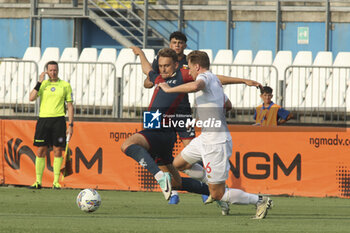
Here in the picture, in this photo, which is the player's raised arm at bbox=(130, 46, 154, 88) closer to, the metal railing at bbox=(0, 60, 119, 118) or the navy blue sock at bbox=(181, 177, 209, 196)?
the navy blue sock at bbox=(181, 177, 209, 196)

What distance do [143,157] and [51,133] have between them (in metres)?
5.06

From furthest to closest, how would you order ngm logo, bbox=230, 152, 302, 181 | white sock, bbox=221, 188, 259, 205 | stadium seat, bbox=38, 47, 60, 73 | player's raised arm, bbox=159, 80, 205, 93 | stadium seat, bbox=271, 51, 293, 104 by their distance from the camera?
stadium seat, bbox=38, 47, 60, 73
stadium seat, bbox=271, 51, 293, 104
ngm logo, bbox=230, 152, 302, 181
white sock, bbox=221, 188, 259, 205
player's raised arm, bbox=159, 80, 205, 93

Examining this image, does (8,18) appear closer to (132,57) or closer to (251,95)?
(132,57)

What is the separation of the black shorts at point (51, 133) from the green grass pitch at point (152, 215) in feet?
3.06

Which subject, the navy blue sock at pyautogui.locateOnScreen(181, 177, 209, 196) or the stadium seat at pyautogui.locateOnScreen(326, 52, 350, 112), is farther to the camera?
the stadium seat at pyautogui.locateOnScreen(326, 52, 350, 112)

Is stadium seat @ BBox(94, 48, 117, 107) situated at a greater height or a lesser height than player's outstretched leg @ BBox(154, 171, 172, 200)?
greater

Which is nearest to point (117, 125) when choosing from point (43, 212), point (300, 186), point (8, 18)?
point (300, 186)

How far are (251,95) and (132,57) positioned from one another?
143 inches

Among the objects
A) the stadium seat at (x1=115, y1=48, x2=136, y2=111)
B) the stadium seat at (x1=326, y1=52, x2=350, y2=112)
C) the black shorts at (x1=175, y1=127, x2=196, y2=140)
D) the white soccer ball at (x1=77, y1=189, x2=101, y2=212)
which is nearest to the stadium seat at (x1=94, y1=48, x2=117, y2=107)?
the stadium seat at (x1=115, y1=48, x2=136, y2=111)

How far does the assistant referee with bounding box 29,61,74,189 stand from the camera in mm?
14086

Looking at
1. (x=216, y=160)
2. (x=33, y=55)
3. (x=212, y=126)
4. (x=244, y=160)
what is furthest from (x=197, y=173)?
(x=33, y=55)

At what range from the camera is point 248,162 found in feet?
45.5

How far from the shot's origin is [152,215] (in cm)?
991

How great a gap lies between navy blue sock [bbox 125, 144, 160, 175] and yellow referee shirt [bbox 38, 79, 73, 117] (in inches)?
193
